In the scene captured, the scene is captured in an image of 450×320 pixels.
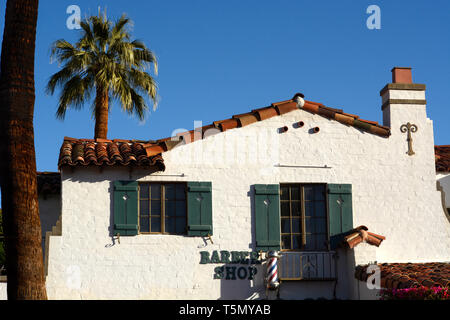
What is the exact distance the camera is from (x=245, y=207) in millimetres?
17266

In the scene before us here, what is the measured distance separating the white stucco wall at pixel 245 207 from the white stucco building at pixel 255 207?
0.08 ft

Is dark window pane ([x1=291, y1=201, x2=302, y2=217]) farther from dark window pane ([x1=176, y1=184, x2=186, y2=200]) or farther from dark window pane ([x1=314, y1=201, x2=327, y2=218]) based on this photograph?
dark window pane ([x1=176, y1=184, x2=186, y2=200])

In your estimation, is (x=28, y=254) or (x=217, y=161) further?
(x=217, y=161)

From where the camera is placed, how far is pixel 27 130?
12.4 m

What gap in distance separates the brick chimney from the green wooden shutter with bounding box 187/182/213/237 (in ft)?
16.6

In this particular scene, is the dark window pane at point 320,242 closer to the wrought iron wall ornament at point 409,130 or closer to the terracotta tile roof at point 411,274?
the terracotta tile roof at point 411,274

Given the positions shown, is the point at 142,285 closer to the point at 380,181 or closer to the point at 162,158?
the point at 162,158

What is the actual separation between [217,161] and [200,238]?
1.87m

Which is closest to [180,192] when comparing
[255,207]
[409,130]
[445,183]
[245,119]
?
[255,207]

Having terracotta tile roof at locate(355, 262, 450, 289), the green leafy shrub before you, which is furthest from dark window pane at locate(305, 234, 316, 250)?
the green leafy shrub

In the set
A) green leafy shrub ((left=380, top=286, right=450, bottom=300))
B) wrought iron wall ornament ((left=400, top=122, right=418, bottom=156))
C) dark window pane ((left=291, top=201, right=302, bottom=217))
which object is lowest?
green leafy shrub ((left=380, top=286, right=450, bottom=300))

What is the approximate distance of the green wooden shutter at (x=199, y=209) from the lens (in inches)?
663

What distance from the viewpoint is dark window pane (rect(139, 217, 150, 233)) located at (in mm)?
16828
